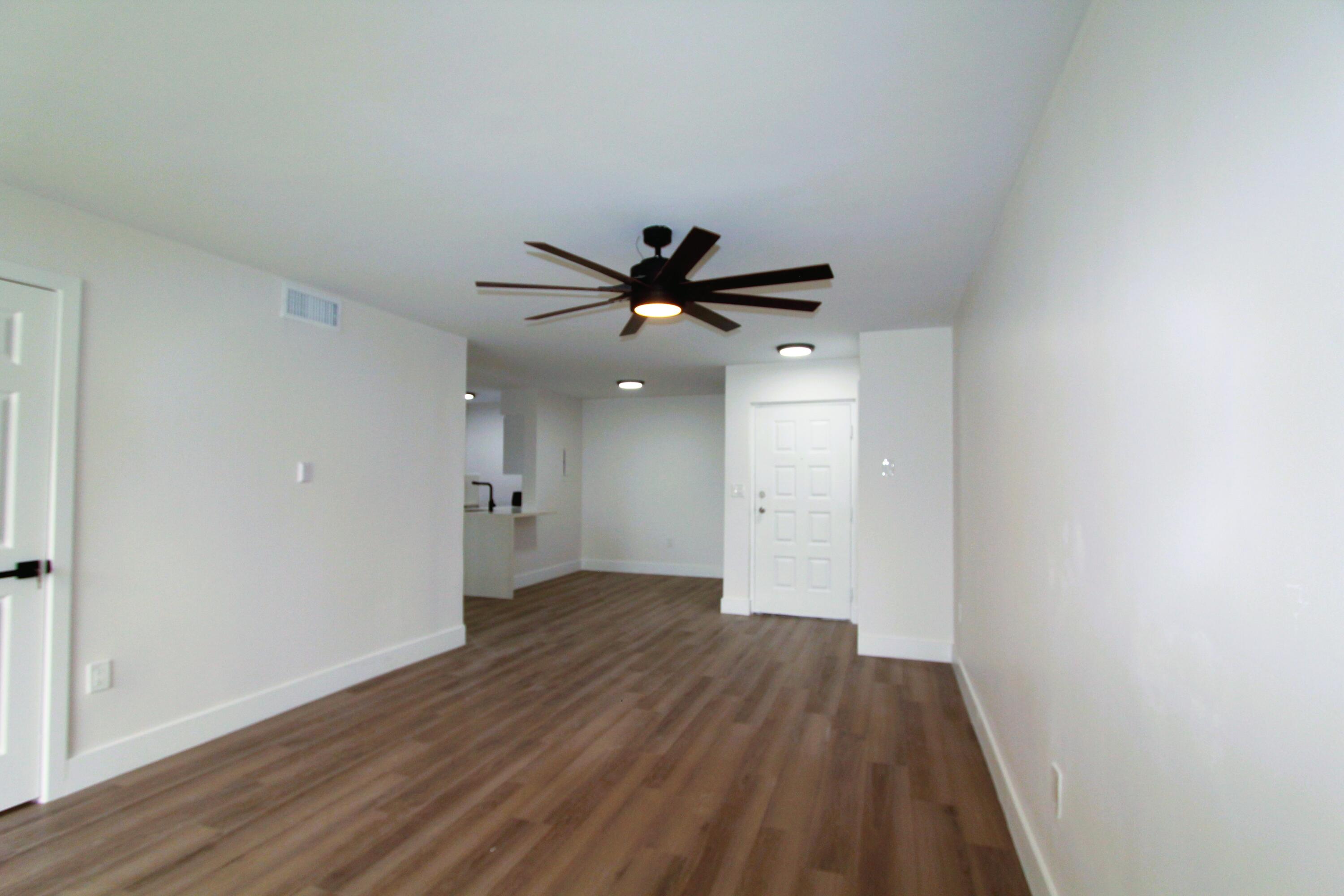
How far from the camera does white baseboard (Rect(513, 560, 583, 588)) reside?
7.34 meters

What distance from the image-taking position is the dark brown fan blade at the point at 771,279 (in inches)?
92.7

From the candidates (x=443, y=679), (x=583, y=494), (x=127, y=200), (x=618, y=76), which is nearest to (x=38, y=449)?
(x=127, y=200)

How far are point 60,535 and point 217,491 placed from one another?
0.65 metres

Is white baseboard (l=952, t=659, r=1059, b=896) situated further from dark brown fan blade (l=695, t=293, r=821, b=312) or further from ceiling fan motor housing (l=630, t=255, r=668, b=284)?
ceiling fan motor housing (l=630, t=255, r=668, b=284)

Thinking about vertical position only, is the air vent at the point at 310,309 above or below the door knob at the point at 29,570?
above

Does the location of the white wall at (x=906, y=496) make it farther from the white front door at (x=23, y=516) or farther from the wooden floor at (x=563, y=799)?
the white front door at (x=23, y=516)

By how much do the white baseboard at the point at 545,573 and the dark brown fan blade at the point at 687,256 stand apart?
5187mm

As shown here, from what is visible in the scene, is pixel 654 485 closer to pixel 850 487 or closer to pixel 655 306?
pixel 850 487

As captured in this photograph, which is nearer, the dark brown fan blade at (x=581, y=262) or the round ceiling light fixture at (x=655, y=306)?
the dark brown fan blade at (x=581, y=262)

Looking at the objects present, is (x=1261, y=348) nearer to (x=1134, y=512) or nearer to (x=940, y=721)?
(x=1134, y=512)

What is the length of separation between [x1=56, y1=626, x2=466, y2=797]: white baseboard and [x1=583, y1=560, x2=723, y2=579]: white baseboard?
158 inches

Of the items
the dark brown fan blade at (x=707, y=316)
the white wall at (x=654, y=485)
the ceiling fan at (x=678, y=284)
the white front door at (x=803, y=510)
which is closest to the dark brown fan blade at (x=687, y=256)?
the ceiling fan at (x=678, y=284)

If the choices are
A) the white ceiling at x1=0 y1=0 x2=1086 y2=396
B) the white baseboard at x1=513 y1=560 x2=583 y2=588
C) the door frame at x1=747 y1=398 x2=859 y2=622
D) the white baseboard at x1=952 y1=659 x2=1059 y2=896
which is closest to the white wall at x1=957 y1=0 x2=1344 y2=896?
the white baseboard at x1=952 y1=659 x2=1059 y2=896

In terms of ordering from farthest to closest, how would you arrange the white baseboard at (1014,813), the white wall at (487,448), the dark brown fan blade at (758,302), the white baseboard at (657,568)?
the white wall at (487,448), the white baseboard at (657,568), the dark brown fan blade at (758,302), the white baseboard at (1014,813)
